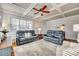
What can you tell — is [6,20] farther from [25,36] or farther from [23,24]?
[25,36]

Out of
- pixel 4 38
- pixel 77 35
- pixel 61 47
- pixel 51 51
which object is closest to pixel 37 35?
pixel 51 51

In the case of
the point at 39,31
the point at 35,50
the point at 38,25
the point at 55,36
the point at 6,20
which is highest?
the point at 6,20

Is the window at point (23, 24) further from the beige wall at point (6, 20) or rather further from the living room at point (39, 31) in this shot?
the beige wall at point (6, 20)

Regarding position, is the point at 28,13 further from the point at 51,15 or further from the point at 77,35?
the point at 77,35

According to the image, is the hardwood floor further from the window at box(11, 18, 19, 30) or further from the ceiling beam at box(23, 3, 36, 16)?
the ceiling beam at box(23, 3, 36, 16)

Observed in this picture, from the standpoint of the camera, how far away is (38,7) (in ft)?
6.13

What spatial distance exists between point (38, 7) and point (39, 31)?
568 mm

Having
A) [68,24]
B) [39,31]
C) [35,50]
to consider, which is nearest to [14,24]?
[39,31]

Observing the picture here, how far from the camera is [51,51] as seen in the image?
5.96ft

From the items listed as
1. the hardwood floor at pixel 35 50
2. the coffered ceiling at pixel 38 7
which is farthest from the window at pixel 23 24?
the hardwood floor at pixel 35 50

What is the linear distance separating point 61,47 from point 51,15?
0.78 meters

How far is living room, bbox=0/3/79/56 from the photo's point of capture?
1.79 m

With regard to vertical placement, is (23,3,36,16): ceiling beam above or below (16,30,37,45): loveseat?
above

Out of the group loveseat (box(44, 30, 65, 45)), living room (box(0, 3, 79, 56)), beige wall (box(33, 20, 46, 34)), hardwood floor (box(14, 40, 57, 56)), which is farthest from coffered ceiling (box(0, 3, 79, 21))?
hardwood floor (box(14, 40, 57, 56))
